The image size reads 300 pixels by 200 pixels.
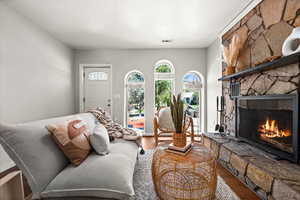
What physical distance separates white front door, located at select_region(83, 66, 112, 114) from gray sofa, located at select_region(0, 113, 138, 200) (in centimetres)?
304

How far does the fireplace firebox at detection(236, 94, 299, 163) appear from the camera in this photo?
142 cm

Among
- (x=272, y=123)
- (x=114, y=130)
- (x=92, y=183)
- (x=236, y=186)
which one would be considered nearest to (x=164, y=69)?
(x=114, y=130)

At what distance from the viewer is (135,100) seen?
420 centimetres

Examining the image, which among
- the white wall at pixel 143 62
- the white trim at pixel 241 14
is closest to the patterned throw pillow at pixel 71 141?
the white wall at pixel 143 62

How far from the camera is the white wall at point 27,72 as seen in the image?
209 cm

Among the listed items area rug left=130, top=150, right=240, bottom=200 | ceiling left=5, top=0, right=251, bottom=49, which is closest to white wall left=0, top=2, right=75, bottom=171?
ceiling left=5, top=0, right=251, bottom=49

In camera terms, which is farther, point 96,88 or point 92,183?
point 96,88

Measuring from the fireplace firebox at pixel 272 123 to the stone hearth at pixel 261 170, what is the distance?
0.11 m

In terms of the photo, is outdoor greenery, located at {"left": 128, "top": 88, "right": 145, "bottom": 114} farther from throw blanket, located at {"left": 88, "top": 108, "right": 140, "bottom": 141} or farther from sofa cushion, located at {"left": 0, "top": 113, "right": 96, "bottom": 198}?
sofa cushion, located at {"left": 0, "top": 113, "right": 96, "bottom": 198}

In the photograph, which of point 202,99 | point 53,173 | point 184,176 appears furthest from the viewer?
point 202,99

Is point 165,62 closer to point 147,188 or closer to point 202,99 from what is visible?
point 202,99

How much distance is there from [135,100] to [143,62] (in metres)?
1.13

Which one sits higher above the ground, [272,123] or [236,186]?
[272,123]

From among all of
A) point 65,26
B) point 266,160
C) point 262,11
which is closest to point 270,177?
point 266,160
